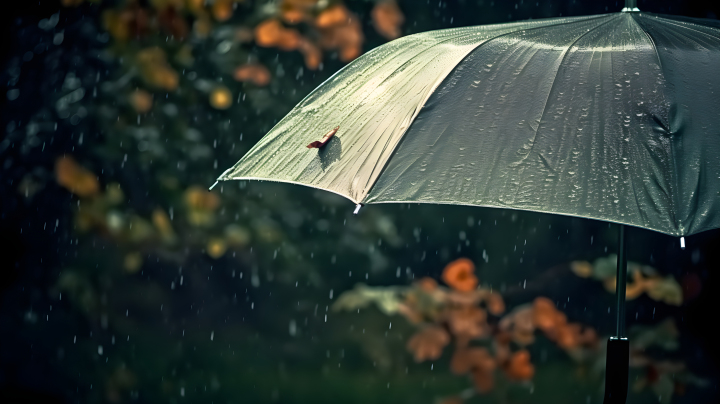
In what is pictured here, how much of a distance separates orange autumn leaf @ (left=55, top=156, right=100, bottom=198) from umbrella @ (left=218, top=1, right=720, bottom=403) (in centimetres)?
228

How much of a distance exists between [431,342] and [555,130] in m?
2.61

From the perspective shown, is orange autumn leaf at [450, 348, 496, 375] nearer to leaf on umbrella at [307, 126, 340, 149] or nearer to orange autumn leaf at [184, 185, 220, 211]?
orange autumn leaf at [184, 185, 220, 211]

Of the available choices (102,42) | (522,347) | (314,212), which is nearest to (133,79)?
(102,42)

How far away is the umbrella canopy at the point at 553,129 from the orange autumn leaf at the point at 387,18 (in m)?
2.18

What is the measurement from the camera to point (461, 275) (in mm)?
4102

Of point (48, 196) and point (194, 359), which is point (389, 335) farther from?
point (48, 196)

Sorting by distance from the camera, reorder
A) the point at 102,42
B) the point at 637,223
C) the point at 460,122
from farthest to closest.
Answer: the point at 102,42 < the point at 460,122 < the point at 637,223

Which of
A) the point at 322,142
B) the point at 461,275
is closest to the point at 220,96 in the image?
the point at 461,275

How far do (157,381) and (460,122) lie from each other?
2.97m

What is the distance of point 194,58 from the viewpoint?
4.09 metres

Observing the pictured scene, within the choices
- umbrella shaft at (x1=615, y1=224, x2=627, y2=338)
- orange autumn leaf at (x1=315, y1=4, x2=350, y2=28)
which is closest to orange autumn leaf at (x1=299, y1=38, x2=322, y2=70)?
orange autumn leaf at (x1=315, y1=4, x2=350, y2=28)

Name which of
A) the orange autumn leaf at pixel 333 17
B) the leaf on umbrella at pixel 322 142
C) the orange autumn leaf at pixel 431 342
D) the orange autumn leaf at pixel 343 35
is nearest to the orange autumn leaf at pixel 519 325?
the orange autumn leaf at pixel 431 342

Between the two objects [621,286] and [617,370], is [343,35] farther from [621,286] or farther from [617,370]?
[617,370]

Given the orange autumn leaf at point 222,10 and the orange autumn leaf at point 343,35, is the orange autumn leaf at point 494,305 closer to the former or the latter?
the orange autumn leaf at point 343,35
